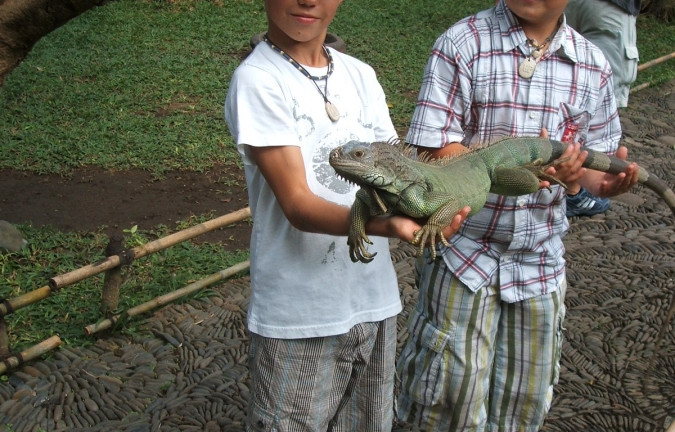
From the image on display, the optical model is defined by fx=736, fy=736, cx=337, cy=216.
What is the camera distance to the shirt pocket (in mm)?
2598

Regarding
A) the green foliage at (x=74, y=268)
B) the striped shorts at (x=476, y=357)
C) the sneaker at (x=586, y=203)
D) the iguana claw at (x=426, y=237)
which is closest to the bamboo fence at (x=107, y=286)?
the green foliage at (x=74, y=268)

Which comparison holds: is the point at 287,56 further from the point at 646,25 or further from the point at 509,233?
the point at 646,25

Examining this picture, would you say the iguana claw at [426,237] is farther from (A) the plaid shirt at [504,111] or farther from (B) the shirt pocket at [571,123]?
(B) the shirt pocket at [571,123]

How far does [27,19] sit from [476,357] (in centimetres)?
264

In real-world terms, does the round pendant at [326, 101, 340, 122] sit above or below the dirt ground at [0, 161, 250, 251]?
above

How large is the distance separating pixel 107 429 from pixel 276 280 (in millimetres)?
1670

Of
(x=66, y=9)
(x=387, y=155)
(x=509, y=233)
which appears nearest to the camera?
(x=387, y=155)

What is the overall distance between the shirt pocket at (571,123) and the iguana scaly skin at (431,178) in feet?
0.55

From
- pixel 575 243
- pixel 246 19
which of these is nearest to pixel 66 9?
pixel 575 243

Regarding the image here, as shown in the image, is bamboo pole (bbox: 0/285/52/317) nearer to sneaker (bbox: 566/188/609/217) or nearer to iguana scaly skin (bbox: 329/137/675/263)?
iguana scaly skin (bbox: 329/137/675/263)

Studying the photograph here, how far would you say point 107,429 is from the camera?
10.9ft

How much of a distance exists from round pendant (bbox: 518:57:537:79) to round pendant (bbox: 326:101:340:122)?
0.76 metres

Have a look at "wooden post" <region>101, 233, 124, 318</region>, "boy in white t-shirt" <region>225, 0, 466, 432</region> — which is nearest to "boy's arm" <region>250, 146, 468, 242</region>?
Result: "boy in white t-shirt" <region>225, 0, 466, 432</region>

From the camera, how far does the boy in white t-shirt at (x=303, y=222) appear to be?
196cm
